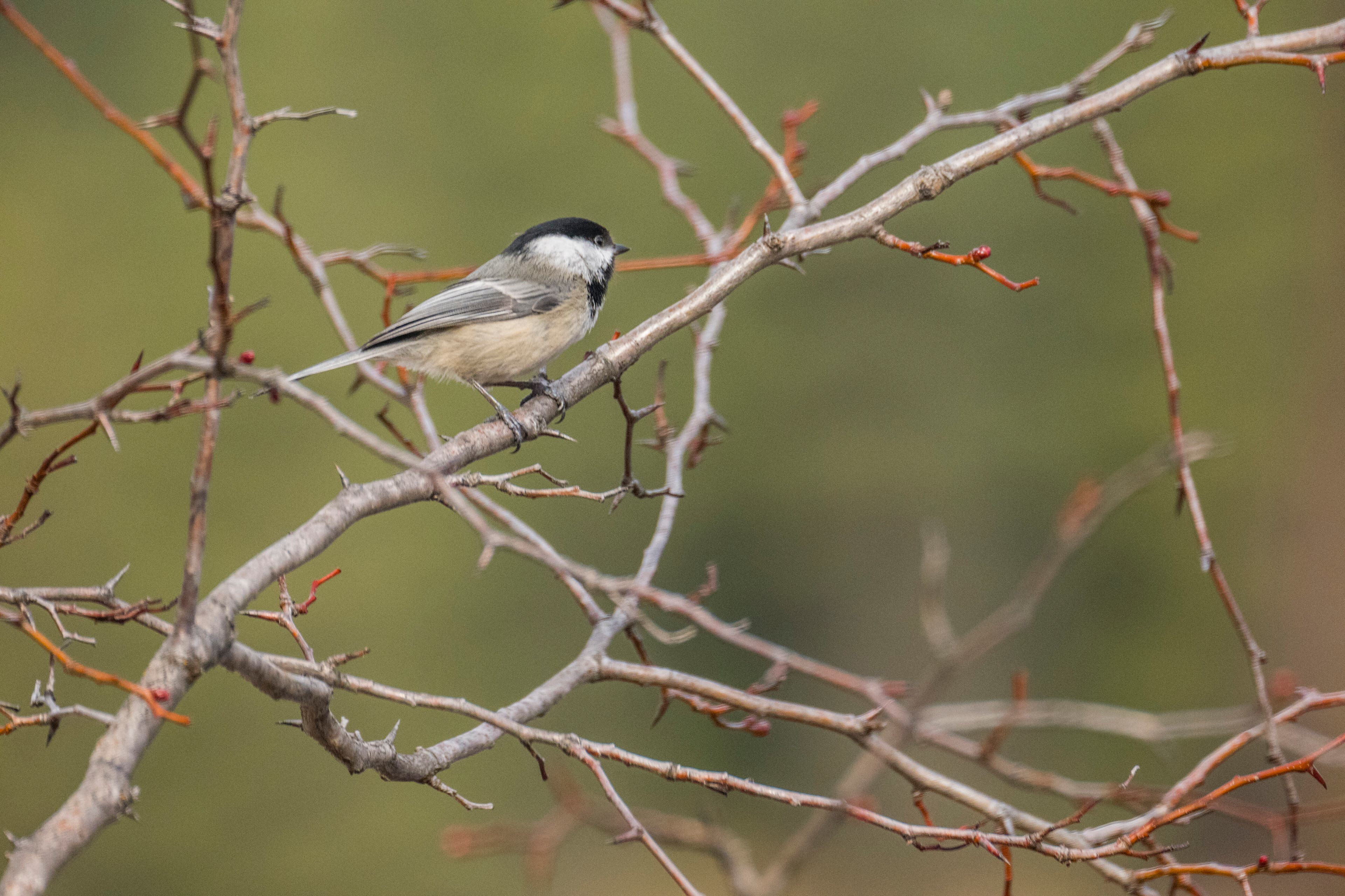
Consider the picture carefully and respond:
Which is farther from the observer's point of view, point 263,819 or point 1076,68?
point 1076,68

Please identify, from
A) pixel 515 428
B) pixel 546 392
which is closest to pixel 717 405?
pixel 546 392

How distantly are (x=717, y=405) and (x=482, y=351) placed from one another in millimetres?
6641

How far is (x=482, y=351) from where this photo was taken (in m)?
3.03

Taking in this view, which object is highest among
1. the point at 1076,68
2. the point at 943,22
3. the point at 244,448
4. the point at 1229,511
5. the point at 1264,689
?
the point at 943,22

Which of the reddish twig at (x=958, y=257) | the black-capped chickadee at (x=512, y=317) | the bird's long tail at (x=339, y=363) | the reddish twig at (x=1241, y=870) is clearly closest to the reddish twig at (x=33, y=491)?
the bird's long tail at (x=339, y=363)

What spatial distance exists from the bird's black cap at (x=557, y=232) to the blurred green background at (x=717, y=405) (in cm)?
447

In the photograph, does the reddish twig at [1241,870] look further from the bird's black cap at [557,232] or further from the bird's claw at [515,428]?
the bird's black cap at [557,232]

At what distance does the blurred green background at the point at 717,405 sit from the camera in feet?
26.8

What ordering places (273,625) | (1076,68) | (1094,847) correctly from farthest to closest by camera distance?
(1076,68) < (273,625) < (1094,847)

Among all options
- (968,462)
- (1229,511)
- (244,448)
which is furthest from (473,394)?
(1229,511)

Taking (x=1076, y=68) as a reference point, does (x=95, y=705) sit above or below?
below

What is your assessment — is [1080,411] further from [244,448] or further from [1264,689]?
[1264,689]

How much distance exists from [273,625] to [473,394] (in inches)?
91.9

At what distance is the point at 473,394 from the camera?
8266 mm
